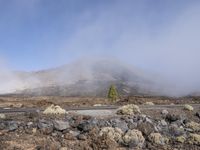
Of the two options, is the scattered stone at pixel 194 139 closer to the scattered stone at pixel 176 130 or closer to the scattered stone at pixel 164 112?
the scattered stone at pixel 176 130

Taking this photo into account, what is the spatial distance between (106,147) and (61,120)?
372 cm

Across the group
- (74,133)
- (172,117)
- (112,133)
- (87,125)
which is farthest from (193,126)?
(74,133)

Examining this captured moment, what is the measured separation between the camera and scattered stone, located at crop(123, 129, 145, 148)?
23.0m

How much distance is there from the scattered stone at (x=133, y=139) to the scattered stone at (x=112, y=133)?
0.37 m

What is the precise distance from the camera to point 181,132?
25234 millimetres

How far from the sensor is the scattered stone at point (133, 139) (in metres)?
23.0

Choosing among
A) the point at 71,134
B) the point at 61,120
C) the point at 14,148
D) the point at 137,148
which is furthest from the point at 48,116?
the point at 137,148

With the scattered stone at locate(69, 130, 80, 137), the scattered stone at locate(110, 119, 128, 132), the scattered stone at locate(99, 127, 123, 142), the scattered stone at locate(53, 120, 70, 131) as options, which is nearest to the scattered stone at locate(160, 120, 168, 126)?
the scattered stone at locate(110, 119, 128, 132)

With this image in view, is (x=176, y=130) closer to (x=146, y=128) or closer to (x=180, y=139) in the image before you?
(x=180, y=139)

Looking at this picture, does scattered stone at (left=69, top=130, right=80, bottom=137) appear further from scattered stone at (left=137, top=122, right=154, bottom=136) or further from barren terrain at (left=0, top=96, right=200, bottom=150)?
scattered stone at (left=137, top=122, right=154, bottom=136)

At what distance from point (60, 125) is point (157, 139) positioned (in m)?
6.07

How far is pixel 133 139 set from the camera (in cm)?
2314

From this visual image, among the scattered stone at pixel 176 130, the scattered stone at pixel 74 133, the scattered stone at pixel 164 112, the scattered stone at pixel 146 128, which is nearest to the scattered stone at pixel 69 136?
the scattered stone at pixel 74 133

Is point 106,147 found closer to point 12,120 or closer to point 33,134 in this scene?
point 33,134
